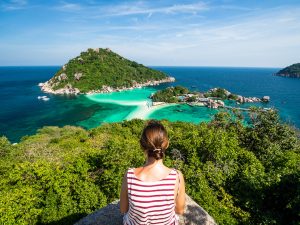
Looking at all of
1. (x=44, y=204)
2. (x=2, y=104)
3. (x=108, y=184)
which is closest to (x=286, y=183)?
(x=108, y=184)

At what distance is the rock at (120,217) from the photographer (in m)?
7.70

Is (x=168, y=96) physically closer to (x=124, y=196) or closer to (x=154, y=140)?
(x=124, y=196)

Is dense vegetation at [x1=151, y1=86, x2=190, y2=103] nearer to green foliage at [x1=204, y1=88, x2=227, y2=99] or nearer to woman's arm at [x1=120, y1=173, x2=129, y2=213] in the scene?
green foliage at [x1=204, y1=88, x2=227, y2=99]

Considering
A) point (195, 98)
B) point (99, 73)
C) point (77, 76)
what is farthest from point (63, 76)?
point (195, 98)

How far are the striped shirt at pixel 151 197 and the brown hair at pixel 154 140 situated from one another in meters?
0.36

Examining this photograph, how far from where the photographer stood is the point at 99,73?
120625mm

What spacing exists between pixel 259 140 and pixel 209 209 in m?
12.6

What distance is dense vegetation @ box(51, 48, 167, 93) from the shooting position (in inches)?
4391

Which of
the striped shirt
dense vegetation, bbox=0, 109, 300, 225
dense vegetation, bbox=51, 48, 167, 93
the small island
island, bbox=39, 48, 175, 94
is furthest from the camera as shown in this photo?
dense vegetation, bbox=51, 48, 167, 93

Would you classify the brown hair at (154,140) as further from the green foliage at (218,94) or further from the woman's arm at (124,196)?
the green foliage at (218,94)

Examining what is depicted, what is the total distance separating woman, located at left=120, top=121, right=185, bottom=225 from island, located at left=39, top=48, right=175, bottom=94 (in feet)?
343

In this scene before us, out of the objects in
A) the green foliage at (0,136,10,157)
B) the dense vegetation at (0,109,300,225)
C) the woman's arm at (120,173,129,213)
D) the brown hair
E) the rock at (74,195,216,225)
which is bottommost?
the green foliage at (0,136,10,157)

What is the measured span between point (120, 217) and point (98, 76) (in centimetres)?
11443

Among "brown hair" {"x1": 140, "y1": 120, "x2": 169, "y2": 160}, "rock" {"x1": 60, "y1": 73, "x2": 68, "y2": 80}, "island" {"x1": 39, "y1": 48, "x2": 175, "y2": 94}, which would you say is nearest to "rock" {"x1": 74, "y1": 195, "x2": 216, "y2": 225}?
"brown hair" {"x1": 140, "y1": 120, "x2": 169, "y2": 160}
